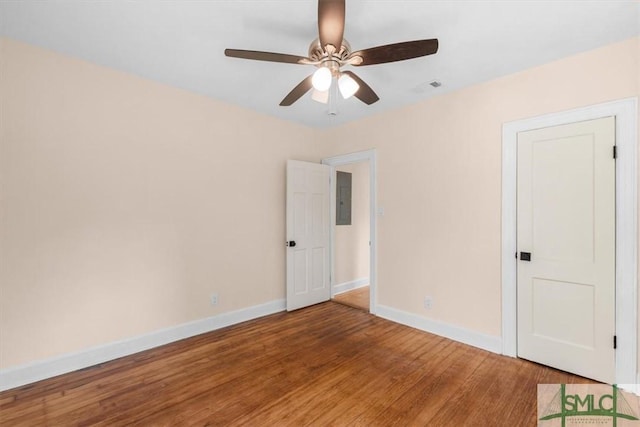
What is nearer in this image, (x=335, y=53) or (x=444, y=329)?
(x=335, y=53)

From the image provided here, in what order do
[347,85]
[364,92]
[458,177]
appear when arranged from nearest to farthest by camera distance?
[347,85], [364,92], [458,177]

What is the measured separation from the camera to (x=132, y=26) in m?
2.04

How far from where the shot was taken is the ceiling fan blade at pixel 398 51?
5.37 feet

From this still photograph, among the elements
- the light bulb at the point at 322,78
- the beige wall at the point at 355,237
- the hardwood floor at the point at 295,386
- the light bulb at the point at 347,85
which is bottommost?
the hardwood floor at the point at 295,386

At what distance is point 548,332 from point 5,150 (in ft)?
15.3

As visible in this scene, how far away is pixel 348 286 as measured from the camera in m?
4.91

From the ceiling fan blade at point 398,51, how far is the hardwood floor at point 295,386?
7.65ft

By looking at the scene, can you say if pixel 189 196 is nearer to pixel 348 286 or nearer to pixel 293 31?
pixel 293 31

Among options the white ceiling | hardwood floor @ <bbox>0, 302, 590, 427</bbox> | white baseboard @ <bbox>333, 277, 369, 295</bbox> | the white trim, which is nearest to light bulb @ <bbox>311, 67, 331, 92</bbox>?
the white ceiling

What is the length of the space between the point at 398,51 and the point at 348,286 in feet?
12.8

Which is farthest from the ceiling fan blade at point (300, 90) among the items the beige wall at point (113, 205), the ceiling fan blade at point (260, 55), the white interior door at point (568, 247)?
the white interior door at point (568, 247)

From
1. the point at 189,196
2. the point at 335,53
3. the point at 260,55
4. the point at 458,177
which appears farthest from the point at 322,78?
the point at 189,196

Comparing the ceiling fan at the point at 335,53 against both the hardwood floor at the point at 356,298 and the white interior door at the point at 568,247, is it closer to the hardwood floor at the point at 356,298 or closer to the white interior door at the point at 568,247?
the white interior door at the point at 568,247

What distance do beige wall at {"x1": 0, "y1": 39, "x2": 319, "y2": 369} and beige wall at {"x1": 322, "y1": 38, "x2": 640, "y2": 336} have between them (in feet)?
5.65
